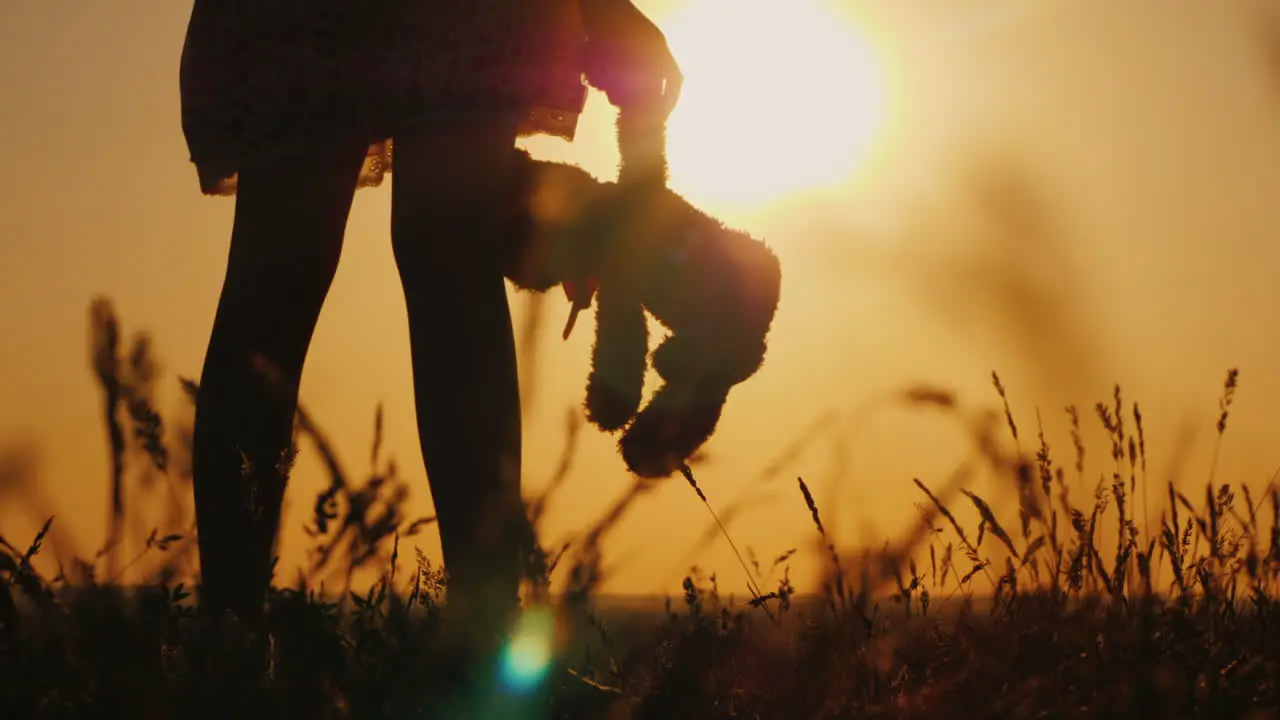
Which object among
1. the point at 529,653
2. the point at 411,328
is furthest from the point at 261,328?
the point at 529,653

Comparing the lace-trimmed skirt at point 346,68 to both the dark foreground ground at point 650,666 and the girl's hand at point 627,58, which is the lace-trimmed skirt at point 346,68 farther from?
the dark foreground ground at point 650,666

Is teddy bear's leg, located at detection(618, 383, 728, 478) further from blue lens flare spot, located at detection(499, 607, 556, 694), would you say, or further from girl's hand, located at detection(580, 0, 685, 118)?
girl's hand, located at detection(580, 0, 685, 118)

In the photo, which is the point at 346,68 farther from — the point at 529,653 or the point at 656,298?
the point at 529,653

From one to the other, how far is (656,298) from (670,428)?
0.21 meters

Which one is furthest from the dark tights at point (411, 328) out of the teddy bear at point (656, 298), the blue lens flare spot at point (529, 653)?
the blue lens flare spot at point (529, 653)

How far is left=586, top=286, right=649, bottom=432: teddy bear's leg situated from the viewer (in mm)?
2090

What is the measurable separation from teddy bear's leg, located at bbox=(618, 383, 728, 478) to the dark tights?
27cm

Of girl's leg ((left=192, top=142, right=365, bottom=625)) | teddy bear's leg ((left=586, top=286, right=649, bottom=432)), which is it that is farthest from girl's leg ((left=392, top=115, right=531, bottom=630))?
teddy bear's leg ((left=586, top=286, right=649, bottom=432))

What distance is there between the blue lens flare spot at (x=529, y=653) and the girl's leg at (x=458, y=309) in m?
0.51

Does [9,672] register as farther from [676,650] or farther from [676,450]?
[676,450]

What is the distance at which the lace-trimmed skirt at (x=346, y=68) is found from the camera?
240cm

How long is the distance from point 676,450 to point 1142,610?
0.71m

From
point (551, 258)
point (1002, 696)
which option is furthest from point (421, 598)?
point (1002, 696)

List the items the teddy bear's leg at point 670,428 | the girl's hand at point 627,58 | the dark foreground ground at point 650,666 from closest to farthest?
the dark foreground ground at point 650,666, the teddy bear's leg at point 670,428, the girl's hand at point 627,58
